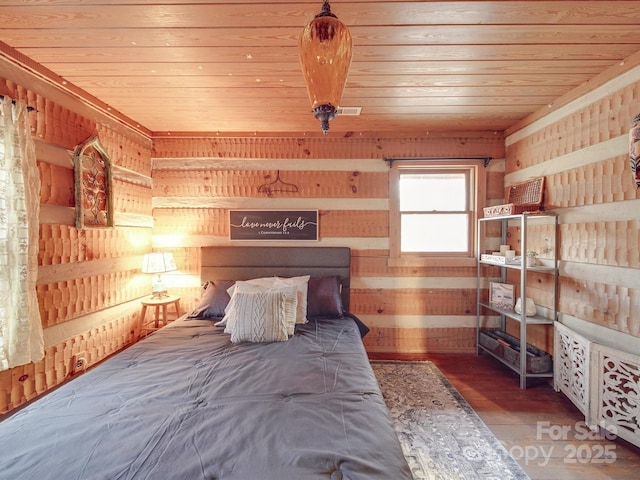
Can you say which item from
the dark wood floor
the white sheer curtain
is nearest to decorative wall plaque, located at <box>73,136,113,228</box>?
the white sheer curtain

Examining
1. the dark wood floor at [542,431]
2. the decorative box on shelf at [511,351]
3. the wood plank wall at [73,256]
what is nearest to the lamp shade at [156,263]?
the wood plank wall at [73,256]

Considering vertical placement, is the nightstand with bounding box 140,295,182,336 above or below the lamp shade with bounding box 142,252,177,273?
below

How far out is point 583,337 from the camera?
6.61 ft

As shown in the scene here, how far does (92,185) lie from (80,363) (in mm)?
1434

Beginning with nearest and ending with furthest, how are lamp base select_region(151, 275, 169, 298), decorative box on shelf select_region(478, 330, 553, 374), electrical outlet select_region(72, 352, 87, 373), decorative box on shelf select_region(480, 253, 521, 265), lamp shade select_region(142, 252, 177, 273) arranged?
electrical outlet select_region(72, 352, 87, 373) → decorative box on shelf select_region(478, 330, 553, 374) → decorative box on shelf select_region(480, 253, 521, 265) → lamp shade select_region(142, 252, 177, 273) → lamp base select_region(151, 275, 169, 298)

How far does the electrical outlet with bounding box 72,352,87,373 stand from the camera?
85.9 inches

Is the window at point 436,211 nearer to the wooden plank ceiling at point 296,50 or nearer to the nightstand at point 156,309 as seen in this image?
the wooden plank ceiling at point 296,50

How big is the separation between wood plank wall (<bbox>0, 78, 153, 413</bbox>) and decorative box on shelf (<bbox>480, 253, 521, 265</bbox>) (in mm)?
3594

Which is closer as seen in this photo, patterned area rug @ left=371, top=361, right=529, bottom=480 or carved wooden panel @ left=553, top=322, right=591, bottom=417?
patterned area rug @ left=371, top=361, right=529, bottom=480

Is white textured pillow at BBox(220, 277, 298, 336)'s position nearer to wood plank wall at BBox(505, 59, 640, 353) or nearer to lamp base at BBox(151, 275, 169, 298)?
lamp base at BBox(151, 275, 169, 298)

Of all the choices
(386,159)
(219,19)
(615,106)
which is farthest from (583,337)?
(219,19)

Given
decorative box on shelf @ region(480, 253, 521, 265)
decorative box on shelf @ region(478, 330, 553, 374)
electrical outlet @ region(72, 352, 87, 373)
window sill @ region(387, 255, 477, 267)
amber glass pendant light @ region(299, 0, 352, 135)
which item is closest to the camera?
amber glass pendant light @ region(299, 0, 352, 135)

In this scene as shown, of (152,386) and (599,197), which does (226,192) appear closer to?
(152,386)

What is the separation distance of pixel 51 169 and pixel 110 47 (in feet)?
3.19
